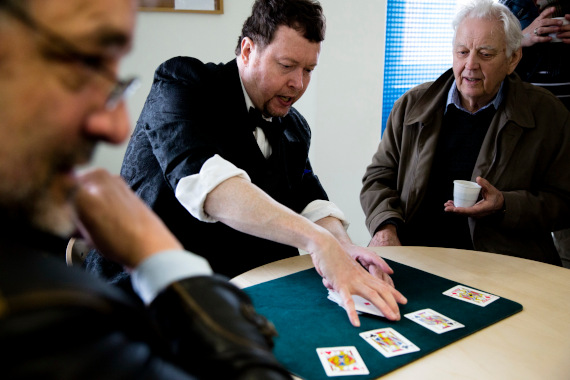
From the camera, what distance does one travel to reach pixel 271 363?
1.94ft

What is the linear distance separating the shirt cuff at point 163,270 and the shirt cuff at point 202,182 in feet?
2.37

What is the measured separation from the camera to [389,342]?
3.74ft

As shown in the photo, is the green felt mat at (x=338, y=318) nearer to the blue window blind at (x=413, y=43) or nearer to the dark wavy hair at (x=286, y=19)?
the dark wavy hair at (x=286, y=19)

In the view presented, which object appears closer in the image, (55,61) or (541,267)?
(55,61)

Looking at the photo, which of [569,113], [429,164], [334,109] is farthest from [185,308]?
[334,109]

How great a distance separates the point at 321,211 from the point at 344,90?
1.90 metres

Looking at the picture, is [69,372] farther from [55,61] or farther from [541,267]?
[541,267]

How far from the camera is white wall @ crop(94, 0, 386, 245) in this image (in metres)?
3.04

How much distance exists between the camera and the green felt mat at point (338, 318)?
3.50 feet

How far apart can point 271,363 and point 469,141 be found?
80.1 inches

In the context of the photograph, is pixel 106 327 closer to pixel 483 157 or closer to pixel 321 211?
pixel 321 211

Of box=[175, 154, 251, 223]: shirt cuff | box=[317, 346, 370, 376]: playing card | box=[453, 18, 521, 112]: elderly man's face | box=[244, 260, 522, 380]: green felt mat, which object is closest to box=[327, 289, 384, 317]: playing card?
box=[244, 260, 522, 380]: green felt mat

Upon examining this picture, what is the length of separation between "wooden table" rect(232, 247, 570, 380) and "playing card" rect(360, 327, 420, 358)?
4 centimetres

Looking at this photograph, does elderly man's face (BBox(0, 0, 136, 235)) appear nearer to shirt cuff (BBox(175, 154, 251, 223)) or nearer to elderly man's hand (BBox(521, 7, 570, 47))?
Answer: shirt cuff (BBox(175, 154, 251, 223))
